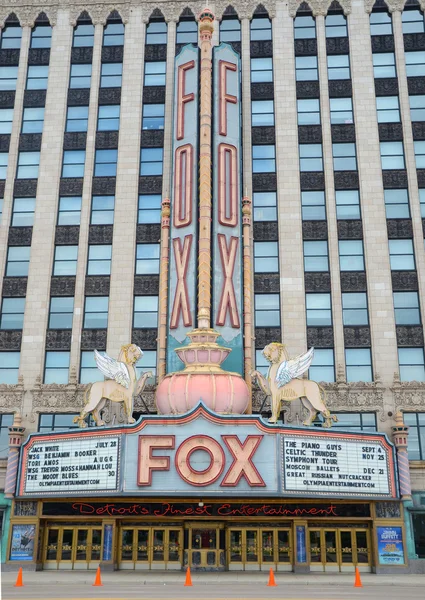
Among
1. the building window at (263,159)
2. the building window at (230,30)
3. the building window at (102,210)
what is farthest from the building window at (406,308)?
the building window at (230,30)

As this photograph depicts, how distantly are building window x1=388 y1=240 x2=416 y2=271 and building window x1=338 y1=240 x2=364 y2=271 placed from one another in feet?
5.95

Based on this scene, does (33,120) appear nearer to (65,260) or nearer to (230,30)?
(65,260)

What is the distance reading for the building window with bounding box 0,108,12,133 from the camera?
138 feet

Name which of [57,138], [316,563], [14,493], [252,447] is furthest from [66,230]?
[316,563]

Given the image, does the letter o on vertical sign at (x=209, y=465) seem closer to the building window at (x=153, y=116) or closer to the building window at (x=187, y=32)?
the building window at (x=153, y=116)

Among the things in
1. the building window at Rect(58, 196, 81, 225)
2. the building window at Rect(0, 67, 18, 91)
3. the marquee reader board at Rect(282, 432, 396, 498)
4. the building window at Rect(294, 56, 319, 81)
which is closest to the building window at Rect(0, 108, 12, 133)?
the building window at Rect(0, 67, 18, 91)

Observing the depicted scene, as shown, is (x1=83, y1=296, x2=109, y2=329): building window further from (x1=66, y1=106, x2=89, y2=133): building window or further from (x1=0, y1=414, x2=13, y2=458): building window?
(x1=66, y1=106, x2=89, y2=133): building window

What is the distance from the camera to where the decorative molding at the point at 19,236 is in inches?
1544

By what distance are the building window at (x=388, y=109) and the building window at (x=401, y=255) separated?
8.34 meters

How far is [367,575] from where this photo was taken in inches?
1182

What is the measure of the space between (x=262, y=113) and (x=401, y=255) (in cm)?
1294

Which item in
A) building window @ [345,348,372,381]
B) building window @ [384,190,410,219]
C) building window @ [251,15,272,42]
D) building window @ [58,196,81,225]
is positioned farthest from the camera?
building window @ [251,15,272,42]

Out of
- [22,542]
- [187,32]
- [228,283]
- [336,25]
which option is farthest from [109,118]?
[22,542]

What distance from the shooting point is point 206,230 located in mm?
35969
